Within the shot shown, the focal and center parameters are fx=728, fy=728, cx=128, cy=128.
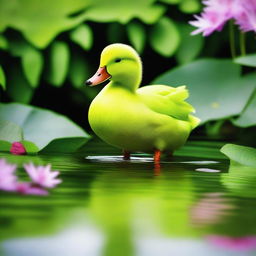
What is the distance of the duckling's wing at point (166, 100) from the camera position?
1.61m

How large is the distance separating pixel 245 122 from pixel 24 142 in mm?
665

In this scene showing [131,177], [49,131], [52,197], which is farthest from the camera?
[49,131]

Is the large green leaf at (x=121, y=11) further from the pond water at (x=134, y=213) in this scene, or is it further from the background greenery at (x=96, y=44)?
the pond water at (x=134, y=213)

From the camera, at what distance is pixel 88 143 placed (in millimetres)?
2135

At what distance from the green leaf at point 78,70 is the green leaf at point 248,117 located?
2.71ft

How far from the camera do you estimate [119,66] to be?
158 centimetres

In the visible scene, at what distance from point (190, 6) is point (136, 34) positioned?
236mm

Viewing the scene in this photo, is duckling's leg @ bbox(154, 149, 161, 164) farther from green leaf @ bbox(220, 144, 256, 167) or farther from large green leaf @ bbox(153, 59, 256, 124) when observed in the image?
large green leaf @ bbox(153, 59, 256, 124)

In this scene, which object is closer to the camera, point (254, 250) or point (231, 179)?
point (254, 250)

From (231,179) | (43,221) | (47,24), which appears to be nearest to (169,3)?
(47,24)

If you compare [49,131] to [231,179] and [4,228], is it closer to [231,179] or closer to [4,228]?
[231,179]

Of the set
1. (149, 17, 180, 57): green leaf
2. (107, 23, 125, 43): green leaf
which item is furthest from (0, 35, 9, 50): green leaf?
(149, 17, 180, 57): green leaf

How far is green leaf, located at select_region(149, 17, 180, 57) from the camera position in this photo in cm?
270

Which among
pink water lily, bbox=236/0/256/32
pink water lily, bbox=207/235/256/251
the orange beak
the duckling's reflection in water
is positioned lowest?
the duckling's reflection in water
